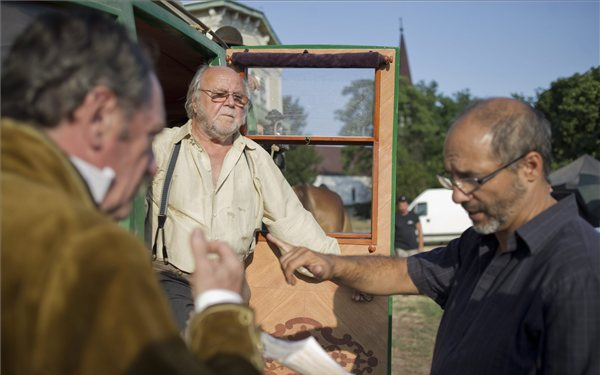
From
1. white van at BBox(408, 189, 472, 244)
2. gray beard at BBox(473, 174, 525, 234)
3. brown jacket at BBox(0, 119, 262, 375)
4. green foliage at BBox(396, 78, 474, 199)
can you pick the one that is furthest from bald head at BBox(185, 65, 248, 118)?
green foliage at BBox(396, 78, 474, 199)

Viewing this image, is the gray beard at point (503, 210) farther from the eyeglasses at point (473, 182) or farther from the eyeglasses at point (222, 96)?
the eyeglasses at point (222, 96)

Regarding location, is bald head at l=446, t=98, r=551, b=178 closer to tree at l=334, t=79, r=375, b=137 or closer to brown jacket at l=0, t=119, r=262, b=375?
brown jacket at l=0, t=119, r=262, b=375

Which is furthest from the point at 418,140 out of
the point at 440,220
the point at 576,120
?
the point at 440,220

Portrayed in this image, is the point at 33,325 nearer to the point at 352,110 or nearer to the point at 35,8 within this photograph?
the point at 35,8

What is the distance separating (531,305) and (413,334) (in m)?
6.19

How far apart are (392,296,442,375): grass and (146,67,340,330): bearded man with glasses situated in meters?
3.37

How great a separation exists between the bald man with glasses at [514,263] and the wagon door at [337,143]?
136 centimetres

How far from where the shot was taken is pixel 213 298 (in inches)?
58.9

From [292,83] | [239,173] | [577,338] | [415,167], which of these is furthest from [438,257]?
[415,167]

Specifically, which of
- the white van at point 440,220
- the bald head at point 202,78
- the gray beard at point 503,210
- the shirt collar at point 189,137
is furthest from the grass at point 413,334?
the white van at point 440,220

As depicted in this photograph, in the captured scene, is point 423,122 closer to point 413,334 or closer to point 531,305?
point 413,334

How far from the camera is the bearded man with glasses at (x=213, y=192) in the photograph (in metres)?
3.31

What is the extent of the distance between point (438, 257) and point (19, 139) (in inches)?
79.6

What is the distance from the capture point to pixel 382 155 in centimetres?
403
